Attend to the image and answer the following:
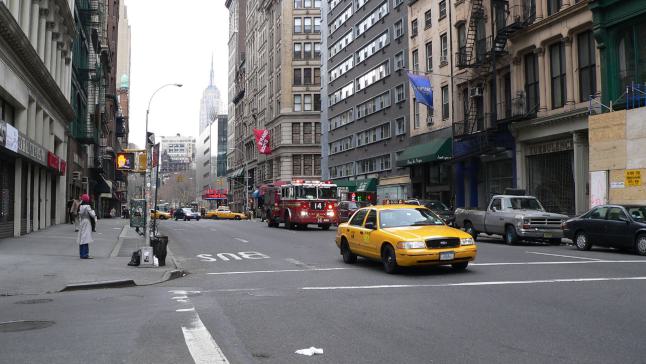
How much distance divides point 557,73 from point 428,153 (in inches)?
446

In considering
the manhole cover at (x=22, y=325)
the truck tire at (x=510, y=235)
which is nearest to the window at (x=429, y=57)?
the truck tire at (x=510, y=235)

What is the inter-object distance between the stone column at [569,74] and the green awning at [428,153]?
10342 mm

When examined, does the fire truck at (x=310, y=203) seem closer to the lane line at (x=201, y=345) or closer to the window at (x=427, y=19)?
the window at (x=427, y=19)

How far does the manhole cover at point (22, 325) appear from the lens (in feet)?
25.2

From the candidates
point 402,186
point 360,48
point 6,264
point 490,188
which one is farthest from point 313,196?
point 360,48

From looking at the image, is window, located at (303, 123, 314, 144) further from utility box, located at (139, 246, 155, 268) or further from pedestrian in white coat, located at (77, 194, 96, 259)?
utility box, located at (139, 246, 155, 268)

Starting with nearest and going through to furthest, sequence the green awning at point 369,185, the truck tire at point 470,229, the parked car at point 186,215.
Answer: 1. the truck tire at point 470,229
2. the green awning at point 369,185
3. the parked car at point 186,215

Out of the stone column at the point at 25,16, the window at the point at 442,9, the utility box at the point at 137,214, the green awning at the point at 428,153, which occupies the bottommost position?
the utility box at the point at 137,214

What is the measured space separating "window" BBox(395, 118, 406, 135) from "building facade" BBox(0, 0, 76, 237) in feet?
81.2

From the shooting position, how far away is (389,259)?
13.2m

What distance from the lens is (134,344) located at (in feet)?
21.7

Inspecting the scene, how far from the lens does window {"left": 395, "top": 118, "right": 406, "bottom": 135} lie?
4757 cm

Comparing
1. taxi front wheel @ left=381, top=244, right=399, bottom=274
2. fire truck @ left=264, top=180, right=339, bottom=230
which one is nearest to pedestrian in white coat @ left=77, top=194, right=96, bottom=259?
taxi front wheel @ left=381, top=244, right=399, bottom=274

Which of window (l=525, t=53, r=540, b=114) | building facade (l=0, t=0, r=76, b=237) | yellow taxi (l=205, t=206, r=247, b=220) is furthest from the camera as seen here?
yellow taxi (l=205, t=206, r=247, b=220)
